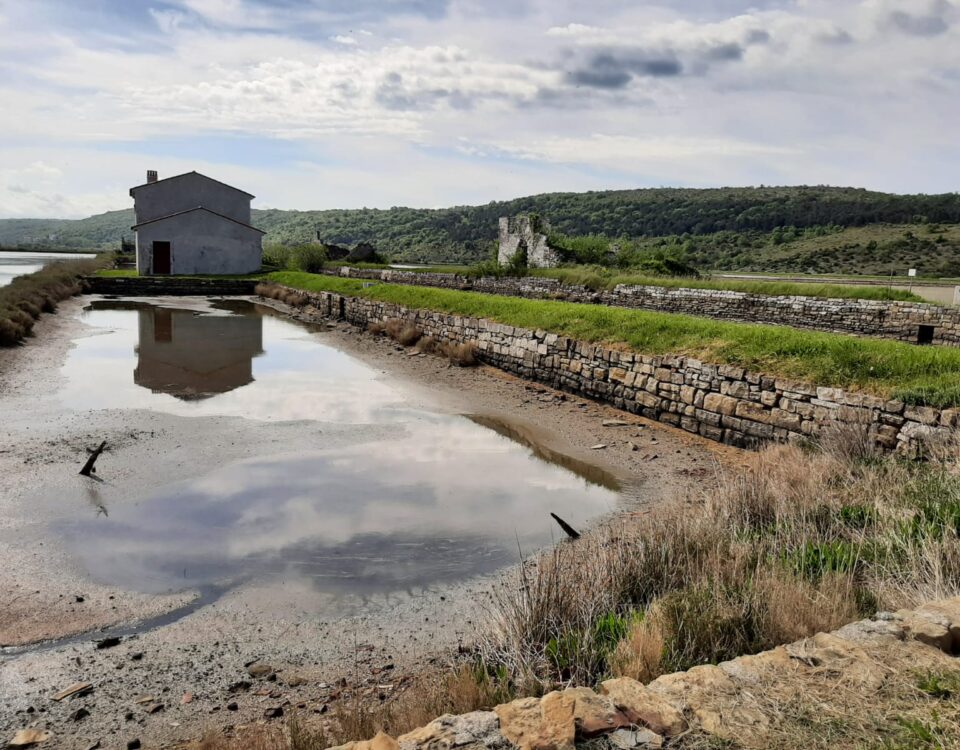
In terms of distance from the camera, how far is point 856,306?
19516 mm

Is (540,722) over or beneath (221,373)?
over

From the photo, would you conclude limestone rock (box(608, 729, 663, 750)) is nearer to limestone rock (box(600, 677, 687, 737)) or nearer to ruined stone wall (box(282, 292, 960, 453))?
limestone rock (box(600, 677, 687, 737))

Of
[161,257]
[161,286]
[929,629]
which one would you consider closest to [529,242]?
[161,286]

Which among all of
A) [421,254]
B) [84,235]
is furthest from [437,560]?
[84,235]

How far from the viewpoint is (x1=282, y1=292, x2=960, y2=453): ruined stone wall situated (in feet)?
27.5

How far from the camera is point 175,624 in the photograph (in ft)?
17.3

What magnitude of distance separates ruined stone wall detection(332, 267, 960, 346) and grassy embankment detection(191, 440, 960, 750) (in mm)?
13305

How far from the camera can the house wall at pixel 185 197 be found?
149 ft

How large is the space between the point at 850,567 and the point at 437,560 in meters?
3.46

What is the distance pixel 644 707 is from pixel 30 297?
27317 mm

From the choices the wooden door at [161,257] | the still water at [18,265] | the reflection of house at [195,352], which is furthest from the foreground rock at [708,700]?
the wooden door at [161,257]

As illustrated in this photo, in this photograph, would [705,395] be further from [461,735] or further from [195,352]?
[195,352]

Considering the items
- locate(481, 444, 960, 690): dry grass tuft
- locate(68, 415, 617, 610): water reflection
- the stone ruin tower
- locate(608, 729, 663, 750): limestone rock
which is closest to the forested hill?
the stone ruin tower

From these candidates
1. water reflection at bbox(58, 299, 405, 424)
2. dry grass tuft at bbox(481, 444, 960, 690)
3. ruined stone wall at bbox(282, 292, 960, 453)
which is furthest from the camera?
water reflection at bbox(58, 299, 405, 424)
